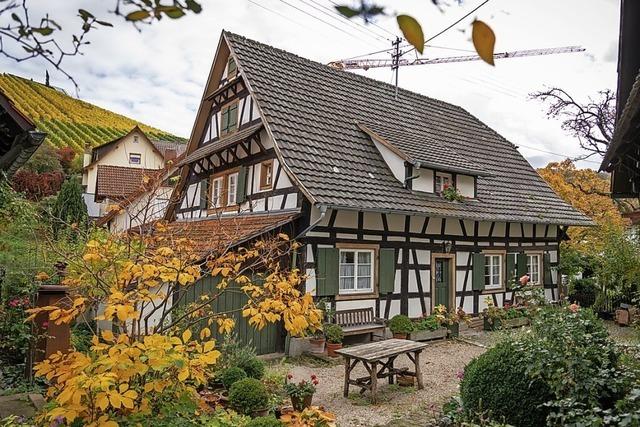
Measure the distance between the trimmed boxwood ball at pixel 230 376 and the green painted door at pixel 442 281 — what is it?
24.9 ft

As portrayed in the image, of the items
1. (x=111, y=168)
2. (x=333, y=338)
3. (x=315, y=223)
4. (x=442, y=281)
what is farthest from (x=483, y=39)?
(x=111, y=168)

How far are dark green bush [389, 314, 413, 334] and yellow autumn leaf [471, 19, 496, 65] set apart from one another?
430 inches

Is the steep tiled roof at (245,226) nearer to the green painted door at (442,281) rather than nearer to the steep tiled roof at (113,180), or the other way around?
the green painted door at (442,281)

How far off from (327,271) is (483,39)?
33.0ft

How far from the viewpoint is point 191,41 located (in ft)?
5.59

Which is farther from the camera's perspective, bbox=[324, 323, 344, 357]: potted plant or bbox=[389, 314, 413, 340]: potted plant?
bbox=[389, 314, 413, 340]: potted plant

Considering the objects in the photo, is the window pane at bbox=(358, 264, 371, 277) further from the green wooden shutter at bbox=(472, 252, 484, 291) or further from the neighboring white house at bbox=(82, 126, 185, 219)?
the neighboring white house at bbox=(82, 126, 185, 219)

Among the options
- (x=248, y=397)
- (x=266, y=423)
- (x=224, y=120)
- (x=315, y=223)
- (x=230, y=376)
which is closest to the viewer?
(x=266, y=423)

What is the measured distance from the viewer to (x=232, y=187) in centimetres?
1381

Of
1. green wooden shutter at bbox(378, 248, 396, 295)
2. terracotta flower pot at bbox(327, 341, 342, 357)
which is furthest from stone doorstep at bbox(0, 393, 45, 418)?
green wooden shutter at bbox(378, 248, 396, 295)

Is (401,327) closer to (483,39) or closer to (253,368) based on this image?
(253,368)

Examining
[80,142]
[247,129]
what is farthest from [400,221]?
[80,142]

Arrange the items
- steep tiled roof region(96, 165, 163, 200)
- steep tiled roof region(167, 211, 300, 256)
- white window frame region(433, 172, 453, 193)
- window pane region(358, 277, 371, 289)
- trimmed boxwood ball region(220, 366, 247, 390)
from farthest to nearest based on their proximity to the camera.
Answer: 1. steep tiled roof region(96, 165, 163, 200)
2. white window frame region(433, 172, 453, 193)
3. window pane region(358, 277, 371, 289)
4. steep tiled roof region(167, 211, 300, 256)
5. trimmed boxwood ball region(220, 366, 247, 390)

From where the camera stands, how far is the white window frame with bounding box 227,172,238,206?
44.7 ft
